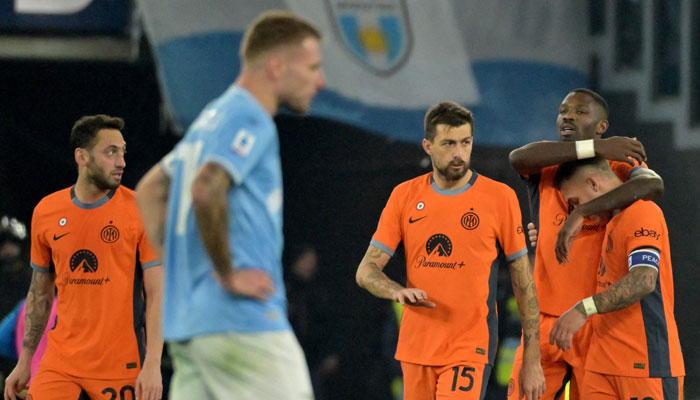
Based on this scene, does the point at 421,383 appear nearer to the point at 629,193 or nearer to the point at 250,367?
the point at 629,193

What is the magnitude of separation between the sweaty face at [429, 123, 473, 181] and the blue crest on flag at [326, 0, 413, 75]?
13.7 ft

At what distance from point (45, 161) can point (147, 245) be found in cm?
312

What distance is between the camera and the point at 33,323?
15.6ft

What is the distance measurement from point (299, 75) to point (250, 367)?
91 centimetres

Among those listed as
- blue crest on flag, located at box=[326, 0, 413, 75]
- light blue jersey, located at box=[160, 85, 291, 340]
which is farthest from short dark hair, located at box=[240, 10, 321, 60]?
blue crest on flag, located at box=[326, 0, 413, 75]

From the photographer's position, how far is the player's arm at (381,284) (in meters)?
4.27

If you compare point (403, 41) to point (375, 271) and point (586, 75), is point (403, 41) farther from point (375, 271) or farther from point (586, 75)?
point (375, 271)

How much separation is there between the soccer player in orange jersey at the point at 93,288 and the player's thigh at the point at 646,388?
228 cm

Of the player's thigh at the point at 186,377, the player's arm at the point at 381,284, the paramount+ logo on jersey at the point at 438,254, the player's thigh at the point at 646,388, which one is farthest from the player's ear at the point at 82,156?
the player's thigh at the point at 646,388

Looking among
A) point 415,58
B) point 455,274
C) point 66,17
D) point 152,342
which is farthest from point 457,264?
point 415,58

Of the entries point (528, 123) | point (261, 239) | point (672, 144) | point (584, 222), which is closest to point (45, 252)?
point (261, 239)

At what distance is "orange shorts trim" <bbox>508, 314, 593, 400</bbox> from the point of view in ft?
15.5

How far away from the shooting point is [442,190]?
470 cm

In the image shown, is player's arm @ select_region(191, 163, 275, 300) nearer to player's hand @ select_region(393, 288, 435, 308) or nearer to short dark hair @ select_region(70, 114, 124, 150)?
player's hand @ select_region(393, 288, 435, 308)
